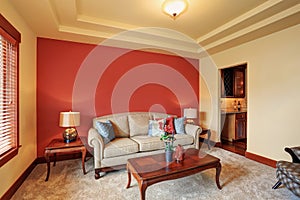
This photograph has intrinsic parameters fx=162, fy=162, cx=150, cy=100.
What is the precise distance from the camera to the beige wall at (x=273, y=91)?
2.79m

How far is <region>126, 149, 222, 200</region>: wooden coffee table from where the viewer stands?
1.80 m

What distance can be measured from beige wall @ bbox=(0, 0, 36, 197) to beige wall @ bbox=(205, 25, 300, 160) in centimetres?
421

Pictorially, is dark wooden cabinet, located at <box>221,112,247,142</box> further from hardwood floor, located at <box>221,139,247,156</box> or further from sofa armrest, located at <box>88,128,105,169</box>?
sofa armrest, located at <box>88,128,105,169</box>

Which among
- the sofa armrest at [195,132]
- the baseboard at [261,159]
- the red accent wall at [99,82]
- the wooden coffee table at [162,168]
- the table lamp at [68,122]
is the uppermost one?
the red accent wall at [99,82]

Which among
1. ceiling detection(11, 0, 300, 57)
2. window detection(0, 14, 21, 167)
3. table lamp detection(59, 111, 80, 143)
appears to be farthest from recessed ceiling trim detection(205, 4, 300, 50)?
window detection(0, 14, 21, 167)

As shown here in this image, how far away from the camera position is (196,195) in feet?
6.90

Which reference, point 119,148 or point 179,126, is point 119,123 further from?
point 179,126

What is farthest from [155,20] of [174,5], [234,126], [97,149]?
[234,126]

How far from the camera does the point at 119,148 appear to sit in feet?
8.93

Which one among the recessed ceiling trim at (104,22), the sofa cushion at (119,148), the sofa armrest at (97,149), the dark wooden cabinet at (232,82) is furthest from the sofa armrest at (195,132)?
the recessed ceiling trim at (104,22)

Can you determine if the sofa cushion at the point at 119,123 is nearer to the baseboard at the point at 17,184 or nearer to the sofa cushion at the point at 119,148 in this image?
the sofa cushion at the point at 119,148

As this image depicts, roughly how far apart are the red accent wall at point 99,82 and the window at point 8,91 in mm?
962

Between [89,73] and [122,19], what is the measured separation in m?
1.36

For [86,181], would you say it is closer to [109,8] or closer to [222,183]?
[222,183]
